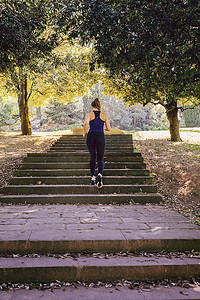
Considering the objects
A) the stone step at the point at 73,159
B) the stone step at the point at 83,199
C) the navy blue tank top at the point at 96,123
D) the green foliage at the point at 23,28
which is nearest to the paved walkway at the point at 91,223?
the stone step at the point at 83,199

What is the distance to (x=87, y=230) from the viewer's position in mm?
4227

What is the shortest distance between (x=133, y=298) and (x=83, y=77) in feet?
43.0

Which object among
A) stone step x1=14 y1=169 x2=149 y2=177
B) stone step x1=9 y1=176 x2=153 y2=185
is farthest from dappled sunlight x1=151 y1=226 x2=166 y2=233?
stone step x1=14 y1=169 x2=149 y2=177

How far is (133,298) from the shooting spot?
2809mm

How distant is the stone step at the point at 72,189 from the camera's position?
22.8ft

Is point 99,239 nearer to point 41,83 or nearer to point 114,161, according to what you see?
point 114,161

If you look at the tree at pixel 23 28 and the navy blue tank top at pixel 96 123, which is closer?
the navy blue tank top at pixel 96 123

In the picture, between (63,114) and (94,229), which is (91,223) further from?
(63,114)

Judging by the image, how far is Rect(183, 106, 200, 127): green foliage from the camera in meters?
29.8

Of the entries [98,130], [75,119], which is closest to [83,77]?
[98,130]

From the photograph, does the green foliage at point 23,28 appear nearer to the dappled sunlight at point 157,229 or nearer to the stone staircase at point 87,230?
the stone staircase at point 87,230

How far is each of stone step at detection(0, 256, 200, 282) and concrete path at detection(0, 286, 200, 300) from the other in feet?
0.69

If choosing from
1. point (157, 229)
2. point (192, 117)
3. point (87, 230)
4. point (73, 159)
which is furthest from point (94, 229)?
point (192, 117)

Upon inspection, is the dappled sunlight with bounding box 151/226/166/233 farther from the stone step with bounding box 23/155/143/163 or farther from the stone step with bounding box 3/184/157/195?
the stone step with bounding box 23/155/143/163
